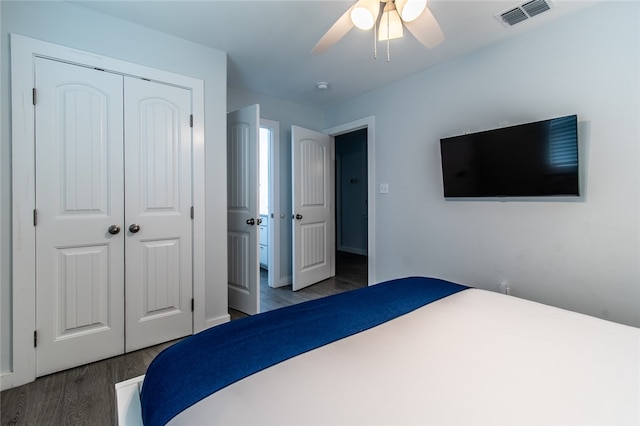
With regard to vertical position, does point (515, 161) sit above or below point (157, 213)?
above

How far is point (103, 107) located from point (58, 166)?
495mm

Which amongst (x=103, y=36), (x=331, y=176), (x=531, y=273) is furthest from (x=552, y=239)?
(x=103, y=36)

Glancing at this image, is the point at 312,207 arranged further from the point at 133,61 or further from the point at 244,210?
the point at 133,61

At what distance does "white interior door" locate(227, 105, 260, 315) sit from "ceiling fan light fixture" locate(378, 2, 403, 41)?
138 cm

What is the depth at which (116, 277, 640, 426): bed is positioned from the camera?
2.21 feet

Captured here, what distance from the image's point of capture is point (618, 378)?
802 millimetres

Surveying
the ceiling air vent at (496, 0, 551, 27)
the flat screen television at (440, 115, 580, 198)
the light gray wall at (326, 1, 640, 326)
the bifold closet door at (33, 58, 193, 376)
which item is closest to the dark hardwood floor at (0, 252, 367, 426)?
the bifold closet door at (33, 58, 193, 376)

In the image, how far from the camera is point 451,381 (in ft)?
2.56

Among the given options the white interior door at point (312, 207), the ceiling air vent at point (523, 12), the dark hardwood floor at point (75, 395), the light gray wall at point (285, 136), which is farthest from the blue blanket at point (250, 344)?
the light gray wall at point (285, 136)

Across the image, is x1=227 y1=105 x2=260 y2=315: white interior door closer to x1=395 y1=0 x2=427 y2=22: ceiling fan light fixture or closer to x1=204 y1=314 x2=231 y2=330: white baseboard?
x1=204 y1=314 x2=231 y2=330: white baseboard

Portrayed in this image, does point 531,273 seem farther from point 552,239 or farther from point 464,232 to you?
point 464,232

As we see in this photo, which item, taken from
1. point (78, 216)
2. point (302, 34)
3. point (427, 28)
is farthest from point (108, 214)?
point (427, 28)

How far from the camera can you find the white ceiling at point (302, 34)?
1.87 m

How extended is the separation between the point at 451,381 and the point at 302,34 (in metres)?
2.36
